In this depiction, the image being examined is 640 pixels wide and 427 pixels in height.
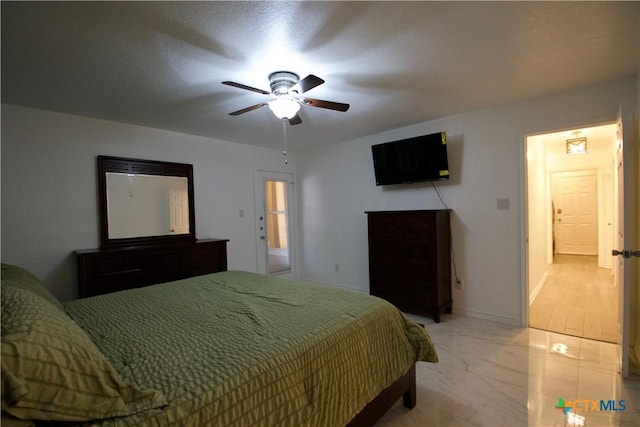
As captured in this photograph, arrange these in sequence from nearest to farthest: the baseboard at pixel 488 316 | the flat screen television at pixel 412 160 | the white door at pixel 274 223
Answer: the baseboard at pixel 488 316
the flat screen television at pixel 412 160
the white door at pixel 274 223

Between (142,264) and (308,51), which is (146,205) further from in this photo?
(308,51)

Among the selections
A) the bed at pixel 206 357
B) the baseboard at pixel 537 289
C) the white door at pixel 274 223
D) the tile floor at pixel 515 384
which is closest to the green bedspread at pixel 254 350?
the bed at pixel 206 357

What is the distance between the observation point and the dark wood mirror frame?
10.3ft

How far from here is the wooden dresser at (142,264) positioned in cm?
281

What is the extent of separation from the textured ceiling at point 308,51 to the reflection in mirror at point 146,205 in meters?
0.79

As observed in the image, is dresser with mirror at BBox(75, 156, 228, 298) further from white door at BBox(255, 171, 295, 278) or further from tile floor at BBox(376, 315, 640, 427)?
tile floor at BBox(376, 315, 640, 427)

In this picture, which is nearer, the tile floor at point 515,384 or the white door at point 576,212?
the tile floor at point 515,384

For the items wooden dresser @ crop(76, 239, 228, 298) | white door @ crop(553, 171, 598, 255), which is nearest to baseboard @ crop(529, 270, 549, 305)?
white door @ crop(553, 171, 598, 255)

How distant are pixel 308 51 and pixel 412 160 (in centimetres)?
205

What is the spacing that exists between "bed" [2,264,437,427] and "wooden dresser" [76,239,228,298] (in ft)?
3.36

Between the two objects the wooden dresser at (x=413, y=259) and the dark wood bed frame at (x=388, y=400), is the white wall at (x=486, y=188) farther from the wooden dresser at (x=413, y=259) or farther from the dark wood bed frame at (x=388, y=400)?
the dark wood bed frame at (x=388, y=400)

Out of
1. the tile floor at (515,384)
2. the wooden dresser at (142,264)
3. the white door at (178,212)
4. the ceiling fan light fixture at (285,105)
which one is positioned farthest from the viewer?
the white door at (178,212)

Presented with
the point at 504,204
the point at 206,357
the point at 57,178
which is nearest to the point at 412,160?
the point at 504,204

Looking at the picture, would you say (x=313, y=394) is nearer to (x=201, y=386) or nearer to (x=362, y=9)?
(x=201, y=386)
